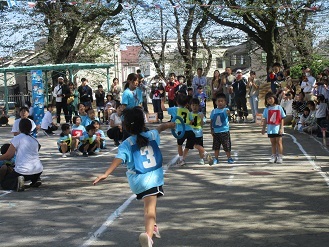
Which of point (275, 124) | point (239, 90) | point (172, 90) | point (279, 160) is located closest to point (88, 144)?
point (275, 124)

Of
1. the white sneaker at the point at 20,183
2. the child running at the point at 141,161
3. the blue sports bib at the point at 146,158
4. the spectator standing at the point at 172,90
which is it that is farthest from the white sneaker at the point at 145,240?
the spectator standing at the point at 172,90

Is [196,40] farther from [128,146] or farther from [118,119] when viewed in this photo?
[128,146]

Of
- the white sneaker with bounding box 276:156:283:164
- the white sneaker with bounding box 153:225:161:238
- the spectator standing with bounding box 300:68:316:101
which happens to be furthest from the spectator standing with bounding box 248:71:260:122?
the white sneaker with bounding box 153:225:161:238

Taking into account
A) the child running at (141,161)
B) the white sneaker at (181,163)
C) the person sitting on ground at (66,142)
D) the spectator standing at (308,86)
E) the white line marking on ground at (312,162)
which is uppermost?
the spectator standing at (308,86)

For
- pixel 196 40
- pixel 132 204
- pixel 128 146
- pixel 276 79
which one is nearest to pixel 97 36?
pixel 196 40

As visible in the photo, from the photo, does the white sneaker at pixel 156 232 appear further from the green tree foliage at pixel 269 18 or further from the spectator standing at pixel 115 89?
the spectator standing at pixel 115 89

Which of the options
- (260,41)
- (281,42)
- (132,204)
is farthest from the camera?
(281,42)

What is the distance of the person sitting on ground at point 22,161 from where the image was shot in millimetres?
10672

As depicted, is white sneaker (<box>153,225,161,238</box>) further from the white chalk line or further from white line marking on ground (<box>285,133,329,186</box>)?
white line marking on ground (<box>285,133,329,186</box>)

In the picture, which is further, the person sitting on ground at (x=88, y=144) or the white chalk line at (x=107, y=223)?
the person sitting on ground at (x=88, y=144)

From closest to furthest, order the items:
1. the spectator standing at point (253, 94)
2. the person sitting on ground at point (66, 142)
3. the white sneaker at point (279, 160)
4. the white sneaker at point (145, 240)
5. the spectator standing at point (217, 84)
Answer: the white sneaker at point (145, 240) < the white sneaker at point (279, 160) < the person sitting on ground at point (66, 142) < the spectator standing at point (253, 94) < the spectator standing at point (217, 84)

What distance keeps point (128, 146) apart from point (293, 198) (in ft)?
11.6

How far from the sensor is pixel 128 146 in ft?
21.9

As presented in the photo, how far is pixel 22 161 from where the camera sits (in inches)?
422
